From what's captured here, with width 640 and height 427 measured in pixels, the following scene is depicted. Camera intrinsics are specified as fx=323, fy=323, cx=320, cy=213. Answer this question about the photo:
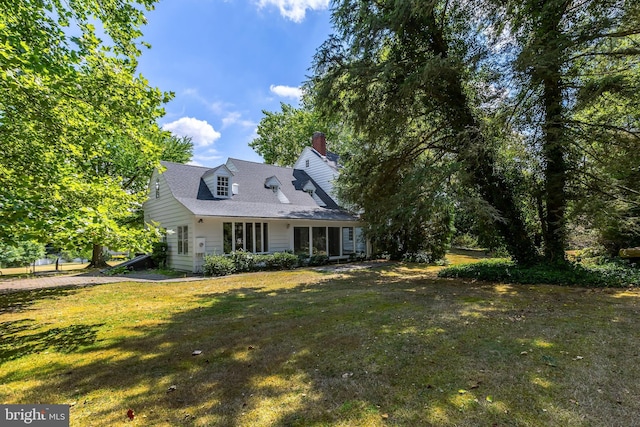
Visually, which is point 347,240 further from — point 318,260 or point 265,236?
point 265,236

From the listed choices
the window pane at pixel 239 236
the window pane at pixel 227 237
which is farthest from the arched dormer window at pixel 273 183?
the window pane at pixel 227 237

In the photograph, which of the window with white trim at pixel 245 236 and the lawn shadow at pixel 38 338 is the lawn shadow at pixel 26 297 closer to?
the lawn shadow at pixel 38 338

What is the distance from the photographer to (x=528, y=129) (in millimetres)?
10062

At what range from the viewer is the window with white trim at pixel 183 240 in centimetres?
1504

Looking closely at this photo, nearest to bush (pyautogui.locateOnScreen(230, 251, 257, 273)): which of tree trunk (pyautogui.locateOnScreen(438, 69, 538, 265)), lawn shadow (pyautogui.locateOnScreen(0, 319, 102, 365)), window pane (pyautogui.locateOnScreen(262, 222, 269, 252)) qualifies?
window pane (pyautogui.locateOnScreen(262, 222, 269, 252))

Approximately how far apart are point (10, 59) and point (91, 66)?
2.65 m

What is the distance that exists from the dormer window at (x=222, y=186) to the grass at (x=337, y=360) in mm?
8941

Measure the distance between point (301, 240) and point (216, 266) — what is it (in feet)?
18.2

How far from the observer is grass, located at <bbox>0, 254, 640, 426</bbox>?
2898mm

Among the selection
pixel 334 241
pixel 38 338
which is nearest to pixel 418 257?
pixel 334 241

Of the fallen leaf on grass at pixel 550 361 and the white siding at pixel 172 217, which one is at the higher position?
the white siding at pixel 172 217

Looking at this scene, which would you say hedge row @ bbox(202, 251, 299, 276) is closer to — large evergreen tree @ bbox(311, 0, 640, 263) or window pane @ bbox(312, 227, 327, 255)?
window pane @ bbox(312, 227, 327, 255)

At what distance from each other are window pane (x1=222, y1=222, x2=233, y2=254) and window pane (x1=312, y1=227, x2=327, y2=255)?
4.94 metres

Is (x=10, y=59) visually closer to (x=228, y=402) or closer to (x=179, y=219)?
(x=228, y=402)
